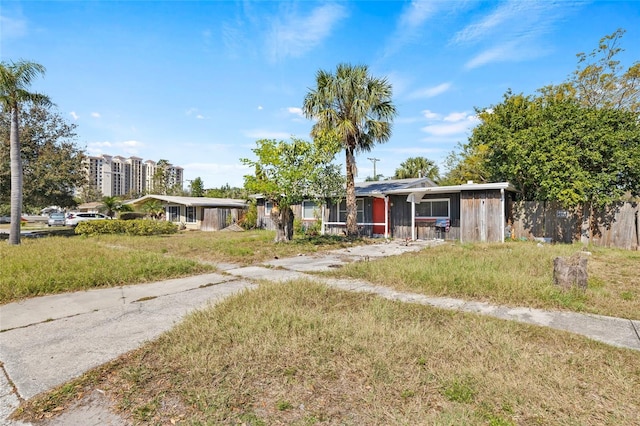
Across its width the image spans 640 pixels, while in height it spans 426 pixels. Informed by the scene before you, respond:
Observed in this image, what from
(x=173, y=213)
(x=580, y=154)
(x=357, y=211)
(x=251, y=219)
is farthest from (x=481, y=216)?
(x=173, y=213)

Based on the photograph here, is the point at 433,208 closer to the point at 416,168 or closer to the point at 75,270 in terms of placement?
the point at 75,270

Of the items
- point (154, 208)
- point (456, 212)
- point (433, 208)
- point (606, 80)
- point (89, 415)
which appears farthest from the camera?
point (154, 208)

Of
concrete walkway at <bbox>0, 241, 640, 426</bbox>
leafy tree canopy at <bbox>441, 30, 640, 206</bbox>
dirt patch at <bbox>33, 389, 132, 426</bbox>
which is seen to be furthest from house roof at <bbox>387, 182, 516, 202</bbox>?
dirt patch at <bbox>33, 389, 132, 426</bbox>

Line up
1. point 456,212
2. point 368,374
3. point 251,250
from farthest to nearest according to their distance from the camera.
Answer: point 456,212 < point 251,250 < point 368,374

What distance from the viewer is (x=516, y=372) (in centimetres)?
281

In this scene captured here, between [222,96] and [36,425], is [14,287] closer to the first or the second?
[36,425]

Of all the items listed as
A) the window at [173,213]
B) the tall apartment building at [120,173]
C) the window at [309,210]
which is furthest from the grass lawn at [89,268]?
the tall apartment building at [120,173]

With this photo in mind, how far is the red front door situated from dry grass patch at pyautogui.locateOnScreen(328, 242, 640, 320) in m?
9.01

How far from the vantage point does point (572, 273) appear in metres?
5.53

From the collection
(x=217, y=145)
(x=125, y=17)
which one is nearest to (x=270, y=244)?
(x=217, y=145)

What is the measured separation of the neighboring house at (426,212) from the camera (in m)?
13.8

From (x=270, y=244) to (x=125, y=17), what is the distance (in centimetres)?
882

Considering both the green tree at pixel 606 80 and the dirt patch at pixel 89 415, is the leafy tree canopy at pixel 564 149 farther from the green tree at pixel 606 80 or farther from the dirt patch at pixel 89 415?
the dirt patch at pixel 89 415

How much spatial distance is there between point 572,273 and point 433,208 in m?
10.9
